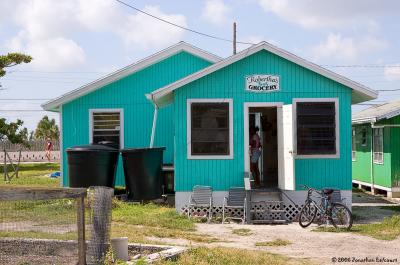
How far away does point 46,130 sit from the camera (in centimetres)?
7844

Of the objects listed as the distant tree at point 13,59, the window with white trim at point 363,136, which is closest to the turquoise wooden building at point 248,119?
the window with white trim at point 363,136

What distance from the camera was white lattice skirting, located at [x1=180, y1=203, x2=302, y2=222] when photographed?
15492mm

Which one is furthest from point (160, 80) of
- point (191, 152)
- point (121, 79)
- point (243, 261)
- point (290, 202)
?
point (243, 261)

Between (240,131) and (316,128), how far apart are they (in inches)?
74.3

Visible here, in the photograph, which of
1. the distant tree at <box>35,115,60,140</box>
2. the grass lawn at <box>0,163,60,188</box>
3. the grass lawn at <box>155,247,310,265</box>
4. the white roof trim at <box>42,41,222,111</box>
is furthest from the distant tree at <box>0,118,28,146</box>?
the distant tree at <box>35,115,60,140</box>

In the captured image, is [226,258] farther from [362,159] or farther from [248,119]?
[362,159]

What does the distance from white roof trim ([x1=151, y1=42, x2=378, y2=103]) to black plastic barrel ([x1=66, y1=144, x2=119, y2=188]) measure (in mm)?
2618

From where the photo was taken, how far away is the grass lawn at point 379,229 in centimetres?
1265

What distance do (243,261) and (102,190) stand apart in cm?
237

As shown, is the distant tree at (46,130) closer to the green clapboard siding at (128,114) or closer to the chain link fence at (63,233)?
the green clapboard siding at (128,114)

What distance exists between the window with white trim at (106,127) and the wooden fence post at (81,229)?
12.4 m

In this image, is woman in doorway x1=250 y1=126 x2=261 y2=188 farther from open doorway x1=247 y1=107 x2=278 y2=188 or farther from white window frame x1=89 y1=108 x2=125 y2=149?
white window frame x1=89 y1=108 x2=125 y2=149

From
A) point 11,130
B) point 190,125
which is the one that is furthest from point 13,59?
point 190,125

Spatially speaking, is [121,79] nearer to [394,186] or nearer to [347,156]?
[347,156]
